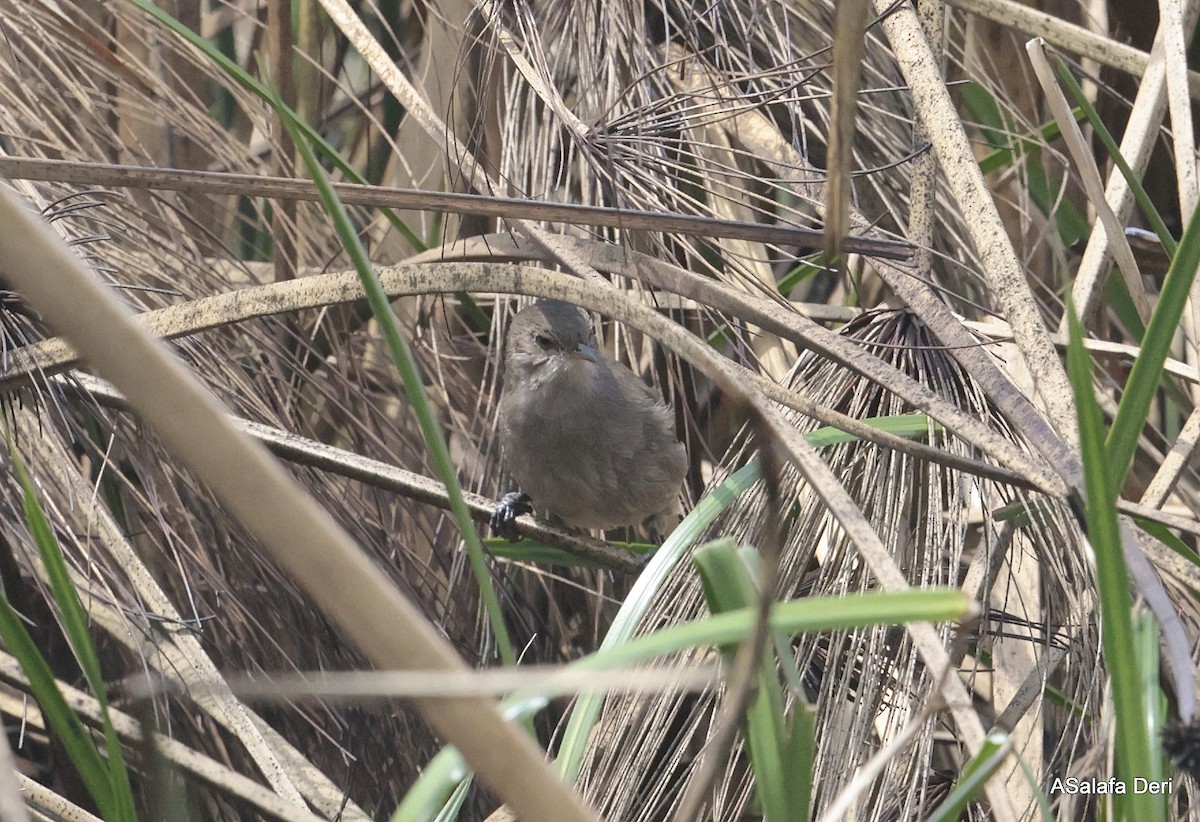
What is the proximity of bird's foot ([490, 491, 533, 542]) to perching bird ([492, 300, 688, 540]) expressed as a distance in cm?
1

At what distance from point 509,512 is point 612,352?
2.34ft

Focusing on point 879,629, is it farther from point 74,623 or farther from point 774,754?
point 74,623

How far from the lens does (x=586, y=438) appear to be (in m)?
3.33

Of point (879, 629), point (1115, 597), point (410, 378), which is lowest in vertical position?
point (879, 629)

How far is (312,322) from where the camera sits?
3023 millimetres

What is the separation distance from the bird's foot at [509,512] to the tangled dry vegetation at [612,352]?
106 mm

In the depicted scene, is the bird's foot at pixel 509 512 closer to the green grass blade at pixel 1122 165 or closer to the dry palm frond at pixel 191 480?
the dry palm frond at pixel 191 480

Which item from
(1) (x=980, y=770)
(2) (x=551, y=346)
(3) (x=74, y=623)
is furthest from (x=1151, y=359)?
(2) (x=551, y=346)

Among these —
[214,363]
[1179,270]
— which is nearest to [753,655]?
[1179,270]

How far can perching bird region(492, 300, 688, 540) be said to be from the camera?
3.22 m

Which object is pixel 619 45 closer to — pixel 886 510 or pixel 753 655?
pixel 886 510

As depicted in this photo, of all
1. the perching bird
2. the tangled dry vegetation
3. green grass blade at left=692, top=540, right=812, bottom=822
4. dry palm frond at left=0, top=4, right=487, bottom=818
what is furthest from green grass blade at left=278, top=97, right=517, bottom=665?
the perching bird

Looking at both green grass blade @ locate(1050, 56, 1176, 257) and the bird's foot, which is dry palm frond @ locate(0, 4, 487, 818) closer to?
the bird's foot

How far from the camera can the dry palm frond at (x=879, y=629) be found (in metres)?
1.49
